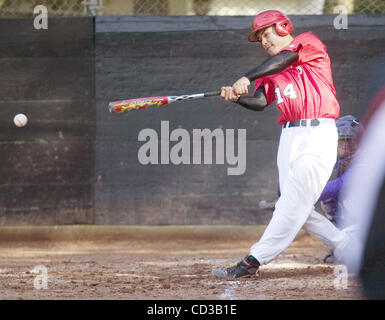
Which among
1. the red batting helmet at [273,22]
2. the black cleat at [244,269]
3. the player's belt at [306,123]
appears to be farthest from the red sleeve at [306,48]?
the black cleat at [244,269]

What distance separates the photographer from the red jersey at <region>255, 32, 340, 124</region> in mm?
5078

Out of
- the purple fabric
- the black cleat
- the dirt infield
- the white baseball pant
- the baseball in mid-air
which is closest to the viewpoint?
the dirt infield

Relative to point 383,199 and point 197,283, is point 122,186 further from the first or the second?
point 383,199

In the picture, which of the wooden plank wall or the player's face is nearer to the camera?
the player's face

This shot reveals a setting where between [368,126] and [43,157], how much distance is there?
177 inches

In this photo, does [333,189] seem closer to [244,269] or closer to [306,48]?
[244,269]

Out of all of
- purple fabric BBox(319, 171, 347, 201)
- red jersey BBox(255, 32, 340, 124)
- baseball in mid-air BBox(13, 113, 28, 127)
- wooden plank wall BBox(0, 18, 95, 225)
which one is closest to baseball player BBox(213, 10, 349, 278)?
red jersey BBox(255, 32, 340, 124)

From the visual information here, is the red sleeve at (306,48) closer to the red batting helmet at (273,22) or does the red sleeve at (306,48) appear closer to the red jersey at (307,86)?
the red jersey at (307,86)

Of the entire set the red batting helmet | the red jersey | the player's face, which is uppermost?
the red batting helmet

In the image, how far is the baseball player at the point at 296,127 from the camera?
5023 mm

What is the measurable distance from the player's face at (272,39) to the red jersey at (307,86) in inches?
5.7

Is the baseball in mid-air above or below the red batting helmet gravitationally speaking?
below

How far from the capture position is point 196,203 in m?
7.29

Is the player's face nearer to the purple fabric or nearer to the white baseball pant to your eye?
the white baseball pant
